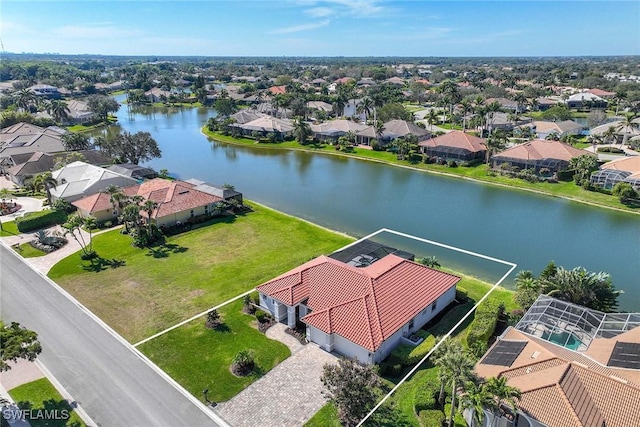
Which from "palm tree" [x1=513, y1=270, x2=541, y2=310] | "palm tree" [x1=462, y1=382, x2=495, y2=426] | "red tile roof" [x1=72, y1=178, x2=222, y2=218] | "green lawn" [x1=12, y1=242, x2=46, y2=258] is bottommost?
"green lawn" [x1=12, y1=242, x2=46, y2=258]

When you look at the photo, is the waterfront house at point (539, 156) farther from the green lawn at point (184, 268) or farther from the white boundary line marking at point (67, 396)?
the white boundary line marking at point (67, 396)

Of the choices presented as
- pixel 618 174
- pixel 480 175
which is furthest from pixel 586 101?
pixel 480 175

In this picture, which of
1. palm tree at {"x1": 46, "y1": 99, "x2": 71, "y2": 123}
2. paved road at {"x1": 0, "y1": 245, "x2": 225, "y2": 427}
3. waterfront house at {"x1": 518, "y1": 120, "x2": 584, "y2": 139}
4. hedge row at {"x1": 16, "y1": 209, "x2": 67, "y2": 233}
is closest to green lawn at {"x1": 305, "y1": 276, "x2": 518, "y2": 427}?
paved road at {"x1": 0, "y1": 245, "x2": 225, "y2": 427}

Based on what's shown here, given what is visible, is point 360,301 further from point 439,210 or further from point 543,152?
point 543,152

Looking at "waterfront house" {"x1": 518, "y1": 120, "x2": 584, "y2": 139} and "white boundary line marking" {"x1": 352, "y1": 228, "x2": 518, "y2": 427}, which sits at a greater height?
"waterfront house" {"x1": 518, "y1": 120, "x2": 584, "y2": 139}

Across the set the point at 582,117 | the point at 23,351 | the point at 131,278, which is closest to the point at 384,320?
the point at 23,351

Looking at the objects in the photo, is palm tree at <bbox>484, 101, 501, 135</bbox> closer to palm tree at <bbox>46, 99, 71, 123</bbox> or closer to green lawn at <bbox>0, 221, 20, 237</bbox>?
green lawn at <bbox>0, 221, 20, 237</bbox>
